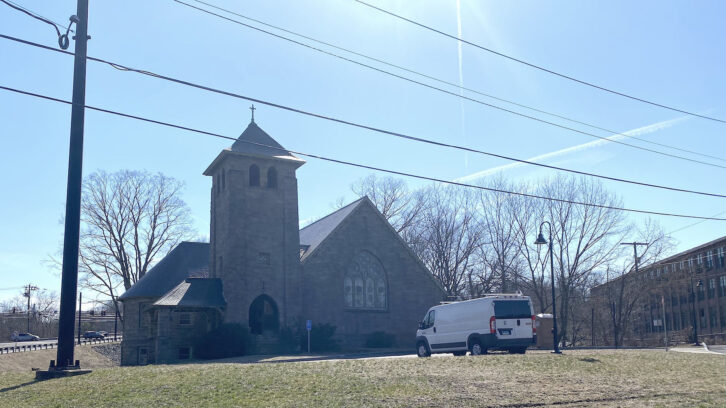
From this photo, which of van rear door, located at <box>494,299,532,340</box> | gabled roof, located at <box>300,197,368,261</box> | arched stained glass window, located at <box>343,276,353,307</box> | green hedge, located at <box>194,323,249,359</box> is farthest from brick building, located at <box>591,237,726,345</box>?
van rear door, located at <box>494,299,532,340</box>

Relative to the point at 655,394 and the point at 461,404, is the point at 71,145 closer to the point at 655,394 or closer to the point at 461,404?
the point at 461,404

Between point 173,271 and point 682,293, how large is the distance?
6281 cm

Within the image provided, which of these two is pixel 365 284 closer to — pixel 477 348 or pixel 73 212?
pixel 477 348

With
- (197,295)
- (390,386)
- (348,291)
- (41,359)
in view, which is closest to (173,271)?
(197,295)

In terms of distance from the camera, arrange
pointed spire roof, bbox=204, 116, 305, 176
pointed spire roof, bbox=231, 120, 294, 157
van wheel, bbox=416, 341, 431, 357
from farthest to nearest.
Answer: pointed spire roof, bbox=231, 120, 294, 157 < pointed spire roof, bbox=204, 116, 305, 176 < van wheel, bbox=416, 341, 431, 357

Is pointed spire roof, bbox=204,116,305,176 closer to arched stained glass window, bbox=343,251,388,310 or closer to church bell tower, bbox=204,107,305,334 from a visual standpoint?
church bell tower, bbox=204,107,305,334

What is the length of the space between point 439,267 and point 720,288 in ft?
129

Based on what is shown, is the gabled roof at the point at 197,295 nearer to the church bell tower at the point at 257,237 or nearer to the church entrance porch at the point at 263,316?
the church bell tower at the point at 257,237

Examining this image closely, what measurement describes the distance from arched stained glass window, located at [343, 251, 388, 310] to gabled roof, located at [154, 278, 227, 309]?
812cm

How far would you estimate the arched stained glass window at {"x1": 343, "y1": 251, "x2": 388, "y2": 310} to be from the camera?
4241 centimetres

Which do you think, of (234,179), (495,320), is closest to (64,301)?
(495,320)

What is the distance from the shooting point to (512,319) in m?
23.2

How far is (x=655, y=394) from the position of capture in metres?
14.0

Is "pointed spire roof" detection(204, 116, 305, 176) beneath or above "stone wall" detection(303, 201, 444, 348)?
above
